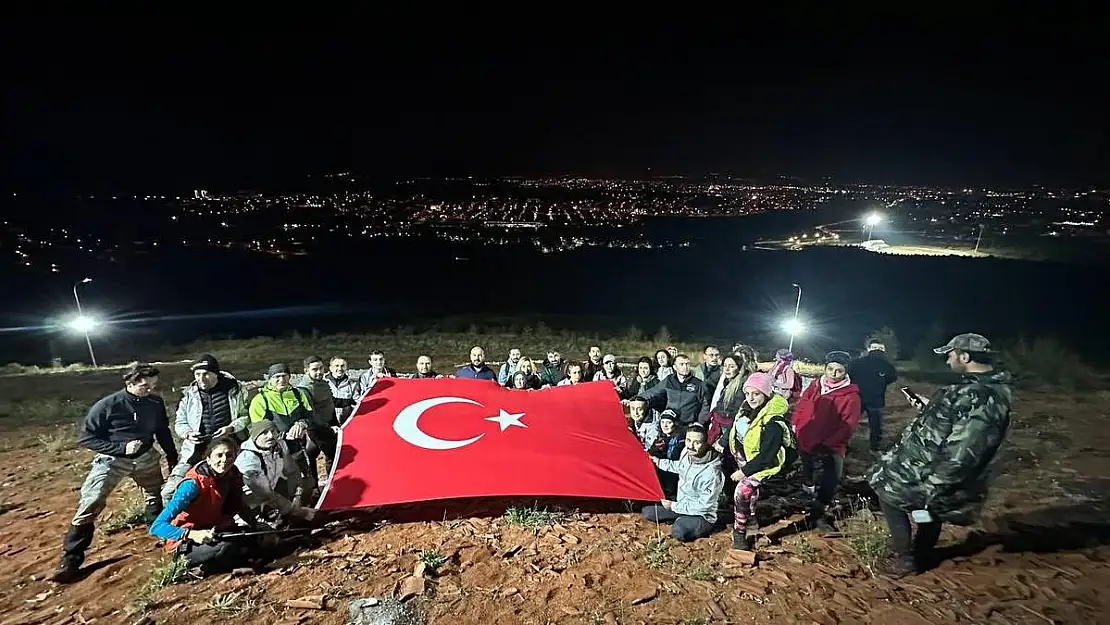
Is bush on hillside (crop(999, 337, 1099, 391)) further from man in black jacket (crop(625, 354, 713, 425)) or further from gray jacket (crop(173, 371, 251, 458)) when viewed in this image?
gray jacket (crop(173, 371, 251, 458))

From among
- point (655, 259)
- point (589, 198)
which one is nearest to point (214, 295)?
point (655, 259)

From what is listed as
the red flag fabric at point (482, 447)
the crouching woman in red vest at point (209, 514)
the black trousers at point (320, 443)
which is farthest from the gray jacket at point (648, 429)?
the crouching woman in red vest at point (209, 514)

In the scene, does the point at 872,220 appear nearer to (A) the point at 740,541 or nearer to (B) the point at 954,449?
(B) the point at 954,449

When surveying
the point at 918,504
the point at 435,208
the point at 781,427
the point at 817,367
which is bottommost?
the point at 817,367

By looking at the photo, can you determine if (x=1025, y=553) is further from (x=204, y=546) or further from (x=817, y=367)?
(x=817, y=367)

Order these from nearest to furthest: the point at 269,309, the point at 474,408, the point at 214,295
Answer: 1. the point at 474,408
2. the point at 269,309
3. the point at 214,295
